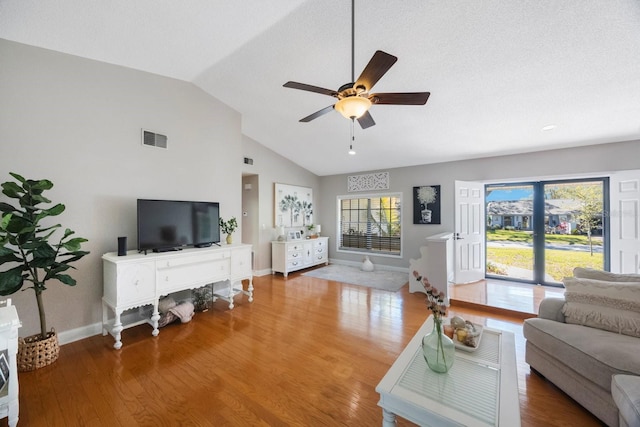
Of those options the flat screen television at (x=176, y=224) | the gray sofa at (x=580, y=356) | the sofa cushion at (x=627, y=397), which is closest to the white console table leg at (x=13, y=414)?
the flat screen television at (x=176, y=224)

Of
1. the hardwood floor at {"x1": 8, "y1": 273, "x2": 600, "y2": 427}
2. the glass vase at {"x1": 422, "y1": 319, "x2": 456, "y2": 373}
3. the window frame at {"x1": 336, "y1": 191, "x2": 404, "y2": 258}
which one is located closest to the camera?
the glass vase at {"x1": 422, "y1": 319, "x2": 456, "y2": 373}

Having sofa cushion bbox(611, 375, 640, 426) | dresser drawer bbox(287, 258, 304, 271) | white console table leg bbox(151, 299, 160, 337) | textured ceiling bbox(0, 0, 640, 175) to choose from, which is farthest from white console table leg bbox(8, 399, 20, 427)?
dresser drawer bbox(287, 258, 304, 271)

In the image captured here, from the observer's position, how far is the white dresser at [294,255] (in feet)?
17.3

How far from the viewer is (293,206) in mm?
6008

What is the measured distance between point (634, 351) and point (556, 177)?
3.55 m

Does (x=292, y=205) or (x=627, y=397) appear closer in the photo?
(x=627, y=397)

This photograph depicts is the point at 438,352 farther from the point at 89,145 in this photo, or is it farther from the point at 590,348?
the point at 89,145

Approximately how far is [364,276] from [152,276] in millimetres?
3863

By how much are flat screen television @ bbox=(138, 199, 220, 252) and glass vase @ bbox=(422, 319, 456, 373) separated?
119 inches

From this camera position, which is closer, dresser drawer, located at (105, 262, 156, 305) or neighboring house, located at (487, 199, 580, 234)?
dresser drawer, located at (105, 262, 156, 305)

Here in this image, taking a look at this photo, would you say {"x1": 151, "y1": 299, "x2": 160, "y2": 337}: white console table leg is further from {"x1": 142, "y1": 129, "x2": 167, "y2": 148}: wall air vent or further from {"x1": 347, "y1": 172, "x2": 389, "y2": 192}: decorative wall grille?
{"x1": 347, "y1": 172, "x2": 389, "y2": 192}: decorative wall grille

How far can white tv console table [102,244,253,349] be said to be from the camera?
8.34 ft

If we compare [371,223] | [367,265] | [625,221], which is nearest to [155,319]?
[367,265]

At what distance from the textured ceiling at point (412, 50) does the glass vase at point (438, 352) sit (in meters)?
2.44
